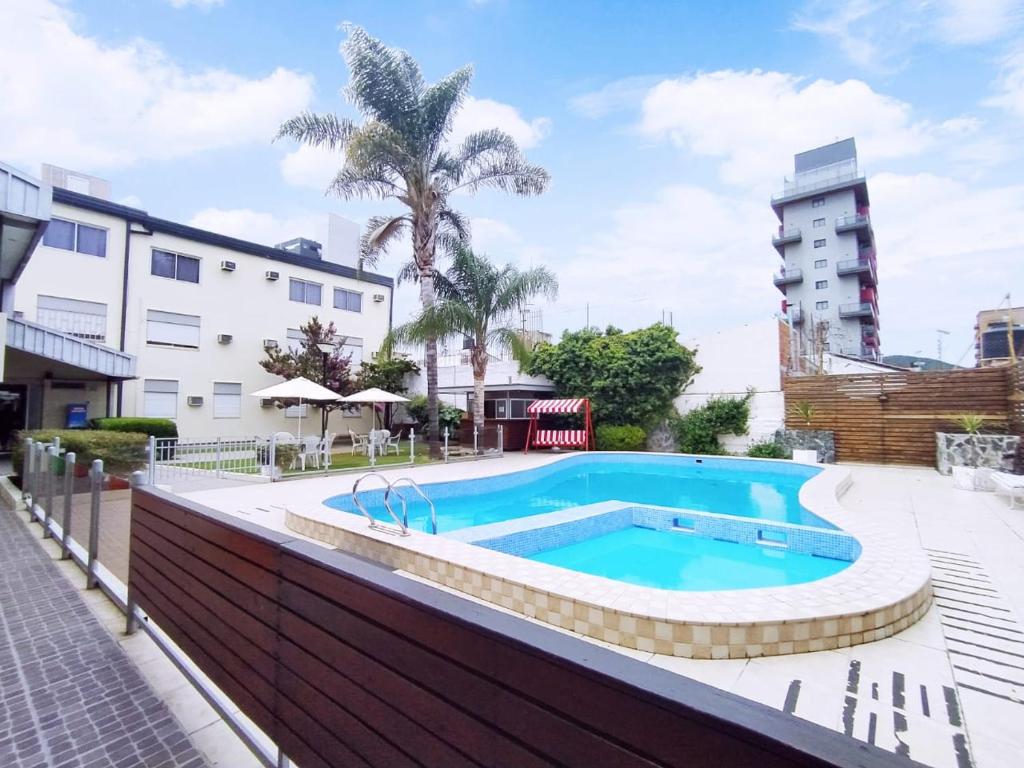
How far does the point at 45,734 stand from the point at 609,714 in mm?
3466

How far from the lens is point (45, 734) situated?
2676mm

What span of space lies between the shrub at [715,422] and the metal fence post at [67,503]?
1690cm

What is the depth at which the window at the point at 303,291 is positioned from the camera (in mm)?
21125

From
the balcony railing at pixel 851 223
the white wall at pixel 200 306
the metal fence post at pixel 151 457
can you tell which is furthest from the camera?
the balcony railing at pixel 851 223

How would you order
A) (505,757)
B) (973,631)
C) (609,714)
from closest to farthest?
(609,714), (505,757), (973,631)

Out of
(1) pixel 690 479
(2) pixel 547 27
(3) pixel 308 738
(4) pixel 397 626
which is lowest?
(1) pixel 690 479

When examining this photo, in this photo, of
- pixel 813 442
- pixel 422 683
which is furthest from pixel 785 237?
pixel 422 683

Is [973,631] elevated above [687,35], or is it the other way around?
[687,35]

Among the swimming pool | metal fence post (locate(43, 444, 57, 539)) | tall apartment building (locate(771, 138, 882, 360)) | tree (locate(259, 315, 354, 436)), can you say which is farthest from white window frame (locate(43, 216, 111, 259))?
tall apartment building (locate(771, 138, 882, 360))

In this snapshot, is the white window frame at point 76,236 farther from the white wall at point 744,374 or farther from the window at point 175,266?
the white wall at point 744,374

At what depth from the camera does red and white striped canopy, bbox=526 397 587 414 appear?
18953 mm

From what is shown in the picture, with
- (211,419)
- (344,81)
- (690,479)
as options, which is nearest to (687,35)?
(344,81)

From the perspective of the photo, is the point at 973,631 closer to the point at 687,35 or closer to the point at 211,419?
the point at 687,35

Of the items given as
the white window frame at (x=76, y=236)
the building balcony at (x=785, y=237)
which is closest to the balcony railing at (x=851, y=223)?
the building balcony at (x=785, y=237)
